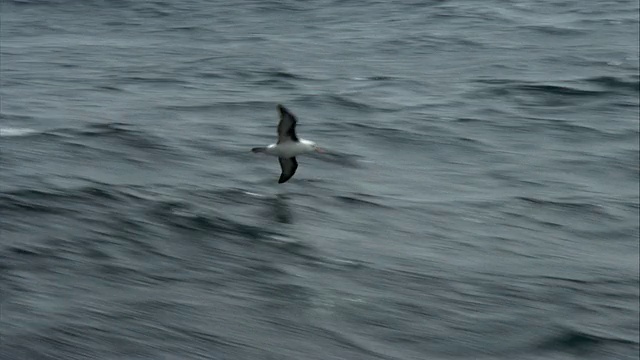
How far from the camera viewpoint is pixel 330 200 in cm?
1711

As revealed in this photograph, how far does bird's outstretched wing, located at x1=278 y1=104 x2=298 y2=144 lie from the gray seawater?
0.75m

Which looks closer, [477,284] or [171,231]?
[477,284]

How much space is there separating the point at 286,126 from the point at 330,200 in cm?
131

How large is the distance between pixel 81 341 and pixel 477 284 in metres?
4.81

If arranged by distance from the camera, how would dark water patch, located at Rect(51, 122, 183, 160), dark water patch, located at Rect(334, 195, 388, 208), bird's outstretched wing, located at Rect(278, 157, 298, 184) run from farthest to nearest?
dark water patch, located at Rect(51, 122, 183, 160), bird's outstretched wing, located at Rect(278, 157, 298, 184), dark water patch, located at Rect(334, 195, 388, 208)

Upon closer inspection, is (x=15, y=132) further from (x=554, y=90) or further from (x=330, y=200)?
(x=554, y=90)

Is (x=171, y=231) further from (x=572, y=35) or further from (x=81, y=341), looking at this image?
(x=572, y=35)

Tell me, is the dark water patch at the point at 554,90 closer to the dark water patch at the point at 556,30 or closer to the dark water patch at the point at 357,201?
the dark water patch at the point at 556,30

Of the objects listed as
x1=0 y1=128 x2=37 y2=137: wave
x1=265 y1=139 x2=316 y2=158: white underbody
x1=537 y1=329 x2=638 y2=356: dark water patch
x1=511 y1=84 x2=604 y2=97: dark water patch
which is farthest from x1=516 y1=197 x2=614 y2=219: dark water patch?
x1=0 y1=128 x2=37 y2=137: wave

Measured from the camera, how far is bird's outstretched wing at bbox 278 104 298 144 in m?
17.2

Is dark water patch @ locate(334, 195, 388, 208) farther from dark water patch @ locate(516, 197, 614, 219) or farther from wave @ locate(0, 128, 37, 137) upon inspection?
wave @ locate(0, 128, 37, 137)

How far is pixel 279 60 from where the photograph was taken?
27.3 m

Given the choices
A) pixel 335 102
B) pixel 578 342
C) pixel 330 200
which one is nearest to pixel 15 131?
pixel 335 102

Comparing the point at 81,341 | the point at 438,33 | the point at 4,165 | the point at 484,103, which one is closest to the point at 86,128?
the point at 4,165
